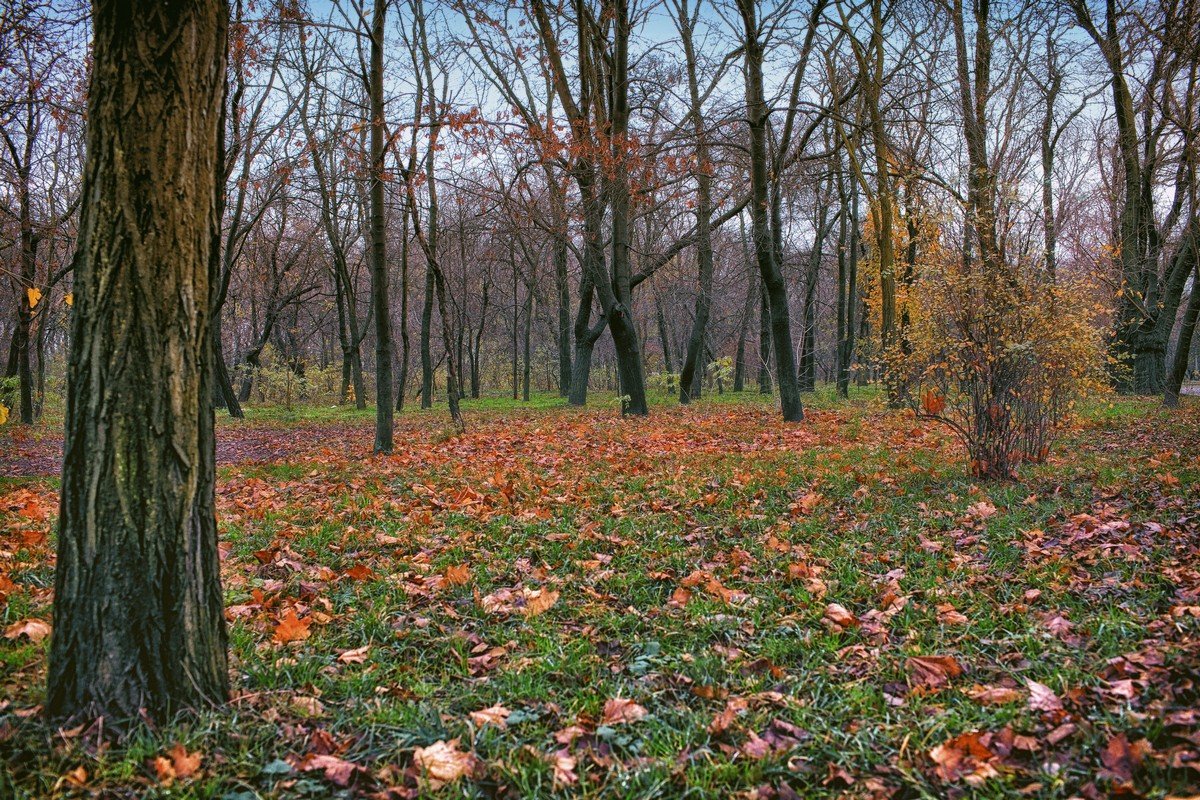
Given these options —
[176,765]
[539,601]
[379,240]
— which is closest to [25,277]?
[379,240]

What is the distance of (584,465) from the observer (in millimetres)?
7863

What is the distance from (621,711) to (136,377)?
6.71 ft

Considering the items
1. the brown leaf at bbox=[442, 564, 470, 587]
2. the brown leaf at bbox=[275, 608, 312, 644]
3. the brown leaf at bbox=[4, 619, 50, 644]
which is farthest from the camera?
the brown leaf at bbox=[442, 564, 470, 587]

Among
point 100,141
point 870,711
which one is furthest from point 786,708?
point 100,141

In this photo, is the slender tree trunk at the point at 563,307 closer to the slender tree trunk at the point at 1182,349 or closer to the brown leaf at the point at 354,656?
the slender tree trunk at the point at 1182,349

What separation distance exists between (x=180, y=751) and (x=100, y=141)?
1.99 metres

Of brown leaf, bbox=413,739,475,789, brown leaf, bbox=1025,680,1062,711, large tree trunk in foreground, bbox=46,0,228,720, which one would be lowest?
brown leaf, bbox=413,739,475,789

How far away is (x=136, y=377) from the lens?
222cm

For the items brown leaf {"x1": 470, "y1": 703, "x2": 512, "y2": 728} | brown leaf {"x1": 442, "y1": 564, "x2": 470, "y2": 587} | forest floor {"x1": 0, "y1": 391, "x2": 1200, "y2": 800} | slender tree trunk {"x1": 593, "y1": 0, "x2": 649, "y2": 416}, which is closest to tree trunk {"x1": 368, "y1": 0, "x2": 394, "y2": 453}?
forest floor {"x1": 0, "y1": 391, "x2": 1200, "y2": 800}

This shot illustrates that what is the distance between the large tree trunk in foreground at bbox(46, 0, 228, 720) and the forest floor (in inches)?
11.3

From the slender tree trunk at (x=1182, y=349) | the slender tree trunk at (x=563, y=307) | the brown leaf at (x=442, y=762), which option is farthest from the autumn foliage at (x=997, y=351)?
the slender tree trunk at (x=563, y=307)

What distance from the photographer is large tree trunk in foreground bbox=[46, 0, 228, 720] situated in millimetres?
2211

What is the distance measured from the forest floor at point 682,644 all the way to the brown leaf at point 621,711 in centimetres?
2

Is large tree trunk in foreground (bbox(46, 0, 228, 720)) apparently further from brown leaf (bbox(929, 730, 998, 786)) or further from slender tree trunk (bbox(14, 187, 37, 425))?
slender tree trunk (bbox(14, 187, 37, 425))
